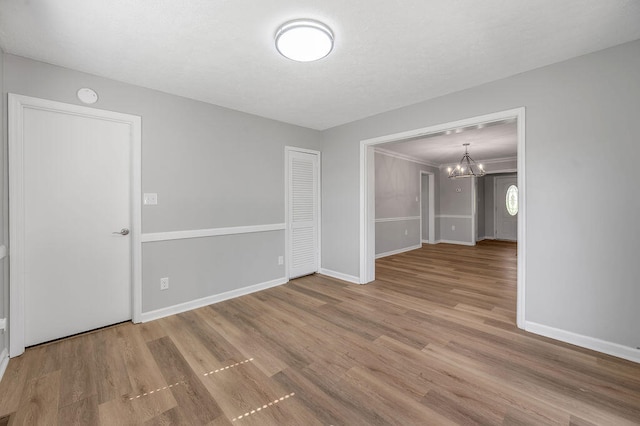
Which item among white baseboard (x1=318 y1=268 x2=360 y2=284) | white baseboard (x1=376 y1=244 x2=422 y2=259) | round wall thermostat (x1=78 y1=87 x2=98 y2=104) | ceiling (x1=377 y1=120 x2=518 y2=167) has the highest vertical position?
ceiling (x1=377 y1=120 x2=518 y2=167)

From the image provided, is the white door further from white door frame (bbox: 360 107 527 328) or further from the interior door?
the interior door

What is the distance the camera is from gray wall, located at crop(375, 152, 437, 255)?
5.96 metres

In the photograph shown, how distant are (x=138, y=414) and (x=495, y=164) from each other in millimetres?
8239

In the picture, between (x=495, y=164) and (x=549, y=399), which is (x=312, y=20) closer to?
(x=549, y=399)

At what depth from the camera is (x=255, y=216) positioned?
11.9 ft

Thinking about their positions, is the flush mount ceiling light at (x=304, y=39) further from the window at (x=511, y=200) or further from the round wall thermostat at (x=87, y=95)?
the window at (x=511, y=200)

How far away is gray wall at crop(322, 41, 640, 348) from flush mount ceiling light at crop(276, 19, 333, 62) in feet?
5.98

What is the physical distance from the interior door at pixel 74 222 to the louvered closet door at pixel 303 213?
2.07m

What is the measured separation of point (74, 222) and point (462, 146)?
622cm

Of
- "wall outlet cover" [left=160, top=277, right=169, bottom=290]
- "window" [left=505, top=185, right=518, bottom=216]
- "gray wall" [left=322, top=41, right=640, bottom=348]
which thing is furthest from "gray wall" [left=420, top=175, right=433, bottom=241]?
"wall outlet cover" [left=160, top=277, right=169, bottom=290]

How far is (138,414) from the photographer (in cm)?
151

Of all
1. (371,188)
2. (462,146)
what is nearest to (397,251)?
(462,146)

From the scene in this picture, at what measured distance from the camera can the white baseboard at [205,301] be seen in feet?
9.04

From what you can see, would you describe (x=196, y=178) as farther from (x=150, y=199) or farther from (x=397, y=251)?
(x=397, y=251)
